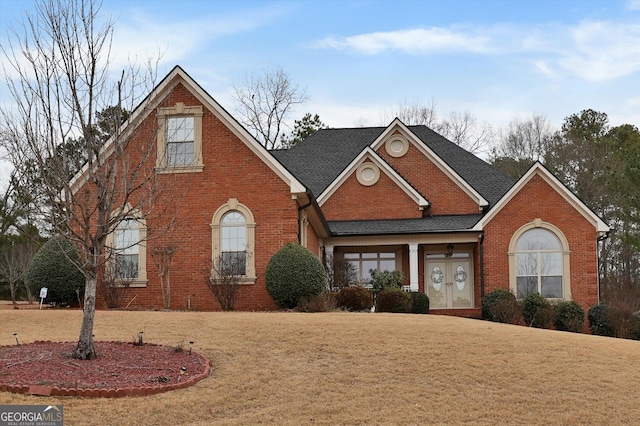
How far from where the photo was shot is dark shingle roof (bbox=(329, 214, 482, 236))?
28156 mm

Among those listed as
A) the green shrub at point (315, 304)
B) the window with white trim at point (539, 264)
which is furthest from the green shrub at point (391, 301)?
the window with white trim at point (539, 264)

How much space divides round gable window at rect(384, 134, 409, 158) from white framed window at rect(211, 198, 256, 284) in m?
10.8

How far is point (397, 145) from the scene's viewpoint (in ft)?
105

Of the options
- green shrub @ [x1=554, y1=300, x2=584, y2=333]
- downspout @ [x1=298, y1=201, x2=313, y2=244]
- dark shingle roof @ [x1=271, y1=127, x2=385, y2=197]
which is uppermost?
dark shingle roof @ [x1=271, y1=127, x2=385, y2=197]

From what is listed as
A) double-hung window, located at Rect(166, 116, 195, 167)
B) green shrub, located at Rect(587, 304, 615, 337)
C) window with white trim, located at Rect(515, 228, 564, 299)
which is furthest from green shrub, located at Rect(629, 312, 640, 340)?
double-hung window, located at Rect(166, 116, 195, 167)

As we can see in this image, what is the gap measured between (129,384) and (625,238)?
2525cm

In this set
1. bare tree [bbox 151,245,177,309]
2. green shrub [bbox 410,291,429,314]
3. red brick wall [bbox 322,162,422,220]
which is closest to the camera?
bare tree [bbox 151,245,177,309]

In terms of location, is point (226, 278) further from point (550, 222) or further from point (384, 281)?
point (550, 222)

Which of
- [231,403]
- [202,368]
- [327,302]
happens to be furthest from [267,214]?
[231,403]

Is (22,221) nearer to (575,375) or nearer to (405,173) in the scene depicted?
(405,173)

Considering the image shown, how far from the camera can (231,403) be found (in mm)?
11242

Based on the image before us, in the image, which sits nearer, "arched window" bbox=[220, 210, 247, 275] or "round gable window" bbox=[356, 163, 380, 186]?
"arched window" bbox=[220, 210, 247, 275]

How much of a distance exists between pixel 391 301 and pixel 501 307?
3.69 metres

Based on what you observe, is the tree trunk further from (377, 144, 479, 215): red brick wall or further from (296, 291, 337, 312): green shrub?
(377, 144, 479, 215): red brick wall
